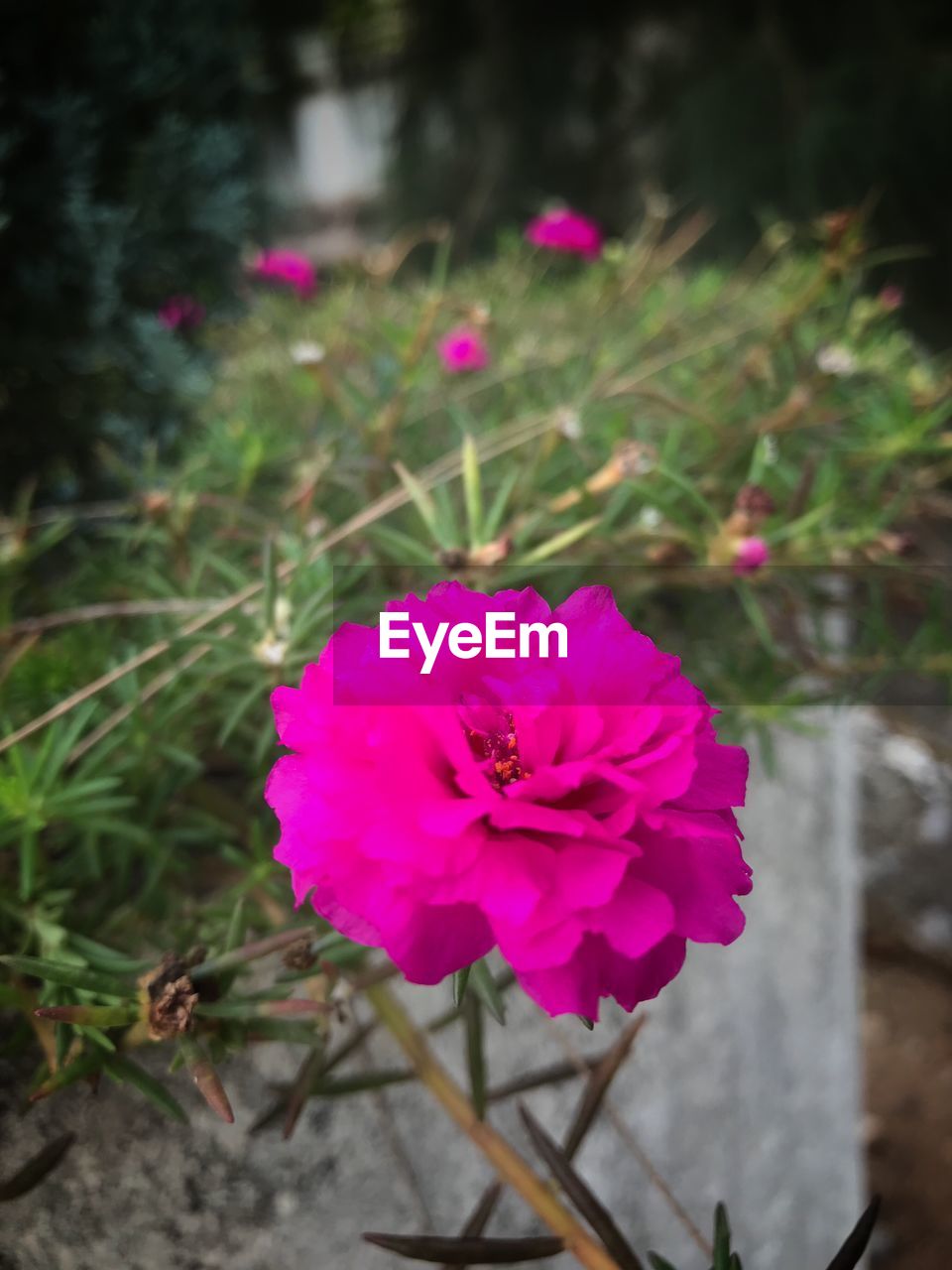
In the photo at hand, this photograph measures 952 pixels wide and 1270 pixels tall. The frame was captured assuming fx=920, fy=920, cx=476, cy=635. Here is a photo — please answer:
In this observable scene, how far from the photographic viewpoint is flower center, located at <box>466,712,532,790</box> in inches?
10.8

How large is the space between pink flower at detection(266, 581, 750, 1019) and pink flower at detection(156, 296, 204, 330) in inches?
25.0

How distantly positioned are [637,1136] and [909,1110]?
930mm

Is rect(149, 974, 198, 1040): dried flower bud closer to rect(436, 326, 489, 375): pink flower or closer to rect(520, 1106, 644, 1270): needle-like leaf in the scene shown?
rect(520, 1106, 644, 1270): needle-like leaf

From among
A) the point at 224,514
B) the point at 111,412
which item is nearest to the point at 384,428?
the point at 224,514

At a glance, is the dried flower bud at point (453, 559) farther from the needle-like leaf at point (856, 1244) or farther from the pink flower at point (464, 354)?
the pink flower at point (464, 354)

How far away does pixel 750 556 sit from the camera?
451mm

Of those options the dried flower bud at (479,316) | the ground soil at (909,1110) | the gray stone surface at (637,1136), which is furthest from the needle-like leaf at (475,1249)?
the ground soil at (909,1110)

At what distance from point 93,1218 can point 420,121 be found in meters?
2.54

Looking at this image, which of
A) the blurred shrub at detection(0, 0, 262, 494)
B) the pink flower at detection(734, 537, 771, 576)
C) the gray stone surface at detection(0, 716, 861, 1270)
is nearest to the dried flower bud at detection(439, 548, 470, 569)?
the pink flower at detection(734, 537, 771, 576)

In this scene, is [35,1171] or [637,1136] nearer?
[35,1171]

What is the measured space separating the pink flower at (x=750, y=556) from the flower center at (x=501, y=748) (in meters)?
0.22

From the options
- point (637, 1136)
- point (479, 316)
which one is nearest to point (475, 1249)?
point (637, 1136)

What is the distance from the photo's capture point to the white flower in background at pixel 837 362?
24.1 inches

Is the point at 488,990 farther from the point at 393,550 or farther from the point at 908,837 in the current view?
the point at 908,837
